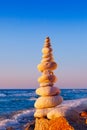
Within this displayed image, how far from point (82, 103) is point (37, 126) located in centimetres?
144

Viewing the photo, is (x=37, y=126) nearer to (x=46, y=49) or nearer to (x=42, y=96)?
(x=42, y=96)

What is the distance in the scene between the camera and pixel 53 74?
43.0 ft

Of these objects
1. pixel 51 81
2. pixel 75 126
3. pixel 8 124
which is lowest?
pixel 75 126

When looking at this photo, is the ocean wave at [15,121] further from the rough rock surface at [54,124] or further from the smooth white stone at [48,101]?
the rough rock surface at [54,124]

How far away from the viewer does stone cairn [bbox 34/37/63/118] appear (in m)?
12.7

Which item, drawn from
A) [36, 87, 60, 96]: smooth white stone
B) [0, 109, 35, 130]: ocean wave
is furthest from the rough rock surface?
[0, 109, 35, 130]: ocean wave

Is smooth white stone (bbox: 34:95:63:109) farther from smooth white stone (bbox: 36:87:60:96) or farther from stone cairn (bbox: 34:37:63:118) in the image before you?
smooth white stone (bbox: 36:87:60:96)

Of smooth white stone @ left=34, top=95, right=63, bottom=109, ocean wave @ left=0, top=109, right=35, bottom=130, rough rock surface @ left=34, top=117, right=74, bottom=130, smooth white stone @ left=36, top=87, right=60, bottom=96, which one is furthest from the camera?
ocean wave @ left=0, top=109, right=35, bottom=130

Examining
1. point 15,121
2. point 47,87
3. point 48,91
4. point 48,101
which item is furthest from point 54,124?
point 15,121

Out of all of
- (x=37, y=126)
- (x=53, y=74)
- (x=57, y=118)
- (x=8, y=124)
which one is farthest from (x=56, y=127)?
(x=8, y=124)

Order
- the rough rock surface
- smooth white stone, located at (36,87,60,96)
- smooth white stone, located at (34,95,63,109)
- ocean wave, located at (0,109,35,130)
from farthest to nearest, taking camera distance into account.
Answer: ocean wave, located at (0,109,35,130) < smooth white stone, located at (36,87,60,96) < smooth white stone, located at (34,95,63,109) < the rough rock surface

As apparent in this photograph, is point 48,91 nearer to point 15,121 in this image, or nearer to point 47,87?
point 47,87

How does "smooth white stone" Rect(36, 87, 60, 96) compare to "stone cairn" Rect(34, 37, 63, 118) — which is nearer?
"stone cairn" Rect(34, 37, 63, 118)

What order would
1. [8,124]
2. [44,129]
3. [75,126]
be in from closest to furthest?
[75,126] < [44,129] < [8,124]
